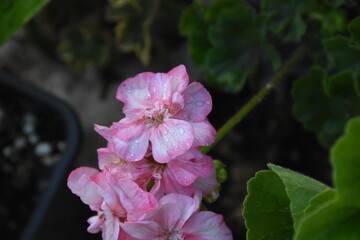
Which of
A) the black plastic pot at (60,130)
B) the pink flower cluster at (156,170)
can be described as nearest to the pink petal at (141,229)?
the pink flower cluster at (156,170)

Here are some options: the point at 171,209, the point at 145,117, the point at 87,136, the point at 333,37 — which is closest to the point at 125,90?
the point at 145,117

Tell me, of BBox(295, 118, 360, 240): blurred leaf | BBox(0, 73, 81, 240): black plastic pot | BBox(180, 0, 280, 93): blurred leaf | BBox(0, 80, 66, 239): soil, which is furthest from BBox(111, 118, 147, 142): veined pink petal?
BBox(0, 80, 66, 239): soil

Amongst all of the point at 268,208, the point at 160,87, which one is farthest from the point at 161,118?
the point at 268,208

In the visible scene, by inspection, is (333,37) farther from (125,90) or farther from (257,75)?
(125,90)

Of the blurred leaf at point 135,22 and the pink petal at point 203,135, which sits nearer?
the pink petal at point 203,135

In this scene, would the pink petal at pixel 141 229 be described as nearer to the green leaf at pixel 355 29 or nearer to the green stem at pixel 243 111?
the green stem at pixel 243 111

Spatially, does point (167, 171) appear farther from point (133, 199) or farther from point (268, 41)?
point (268, 41)
